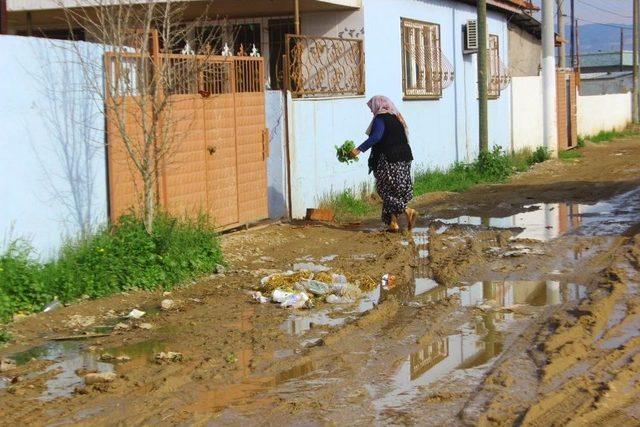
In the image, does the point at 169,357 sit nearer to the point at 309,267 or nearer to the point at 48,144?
the point at 48,144

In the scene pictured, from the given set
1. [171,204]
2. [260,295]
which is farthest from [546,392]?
[171,204]

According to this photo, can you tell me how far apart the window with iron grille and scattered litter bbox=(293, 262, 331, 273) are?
Result: 12764 mm

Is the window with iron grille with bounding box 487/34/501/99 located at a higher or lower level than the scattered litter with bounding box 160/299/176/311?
higher

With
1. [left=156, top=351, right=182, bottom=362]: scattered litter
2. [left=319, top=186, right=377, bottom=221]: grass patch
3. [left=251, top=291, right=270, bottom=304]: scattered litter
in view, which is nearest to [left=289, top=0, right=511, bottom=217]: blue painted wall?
[left=319, top=186, right=377, bottom=221]: grass patch

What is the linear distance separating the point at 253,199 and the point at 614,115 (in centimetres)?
2636

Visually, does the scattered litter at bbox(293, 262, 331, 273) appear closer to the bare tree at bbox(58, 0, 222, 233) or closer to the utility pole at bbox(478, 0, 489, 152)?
the bare tree at bbox(58, 0, 222, 233)

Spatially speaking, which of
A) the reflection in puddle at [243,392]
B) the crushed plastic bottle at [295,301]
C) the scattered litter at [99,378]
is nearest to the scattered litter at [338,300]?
the crushed plastic bottle at [295,301]

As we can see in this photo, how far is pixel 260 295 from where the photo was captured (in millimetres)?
9156

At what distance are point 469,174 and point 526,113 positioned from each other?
6275mm

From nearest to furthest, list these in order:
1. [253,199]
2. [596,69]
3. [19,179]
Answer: [19,179] < [253,199] < [596,69]

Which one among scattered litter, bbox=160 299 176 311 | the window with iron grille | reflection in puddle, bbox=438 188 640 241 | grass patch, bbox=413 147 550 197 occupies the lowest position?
scattered litter, bbox=160 299 176 311

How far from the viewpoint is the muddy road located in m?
5.83

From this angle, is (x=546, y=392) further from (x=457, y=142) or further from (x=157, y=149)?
(x=457, y=142)

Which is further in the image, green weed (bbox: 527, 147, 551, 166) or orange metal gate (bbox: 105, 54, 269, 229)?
green weed (bbox: 527, 147, 551, 166)
